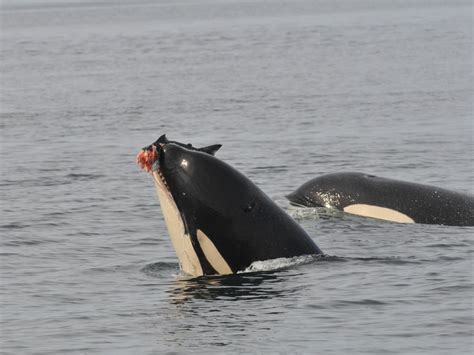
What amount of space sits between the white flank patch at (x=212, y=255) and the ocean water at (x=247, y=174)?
131 mm

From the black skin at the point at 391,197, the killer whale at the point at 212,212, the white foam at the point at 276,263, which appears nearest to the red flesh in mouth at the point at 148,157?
the killer whale at the point at 212,212

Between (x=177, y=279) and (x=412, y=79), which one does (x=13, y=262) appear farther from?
(x=412, y=79)

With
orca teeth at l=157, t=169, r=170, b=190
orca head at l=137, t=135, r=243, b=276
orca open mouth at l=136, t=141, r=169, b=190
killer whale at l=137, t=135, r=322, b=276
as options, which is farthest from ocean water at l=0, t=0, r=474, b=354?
A: orca open mouth at l=136, t=141, r=169, b=190

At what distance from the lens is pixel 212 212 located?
13.6 m

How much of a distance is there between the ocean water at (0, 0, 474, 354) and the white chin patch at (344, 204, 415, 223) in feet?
1.02

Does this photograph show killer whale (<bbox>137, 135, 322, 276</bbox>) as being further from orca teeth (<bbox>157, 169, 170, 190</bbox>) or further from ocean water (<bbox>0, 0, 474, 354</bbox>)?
ocean water (<bbox>0, 0, 474, 354</bbox>)

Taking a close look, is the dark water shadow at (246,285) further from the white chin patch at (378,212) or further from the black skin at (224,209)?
the white chin patch at (378,212)

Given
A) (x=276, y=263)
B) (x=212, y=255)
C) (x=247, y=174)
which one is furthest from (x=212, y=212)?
(x=247, y=174)

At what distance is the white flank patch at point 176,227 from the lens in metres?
13.6

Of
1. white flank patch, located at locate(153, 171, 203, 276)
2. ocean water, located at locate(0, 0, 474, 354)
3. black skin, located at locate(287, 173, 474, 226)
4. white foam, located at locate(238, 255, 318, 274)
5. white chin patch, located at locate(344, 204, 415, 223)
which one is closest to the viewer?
ocean water, located at locate(0, 0, 474, 354)

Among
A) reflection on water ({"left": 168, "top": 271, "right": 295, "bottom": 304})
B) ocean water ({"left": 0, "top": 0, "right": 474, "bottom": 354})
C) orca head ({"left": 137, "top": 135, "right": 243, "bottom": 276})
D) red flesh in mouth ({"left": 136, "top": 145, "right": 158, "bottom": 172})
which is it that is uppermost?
red flesh in mouth ({"left": 136, "top": 145, "right": 158, "bottom": 172})

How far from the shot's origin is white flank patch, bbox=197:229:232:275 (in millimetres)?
13664

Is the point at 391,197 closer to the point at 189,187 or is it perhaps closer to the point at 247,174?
the point at 247,174

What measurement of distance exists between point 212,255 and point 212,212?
0.55 m
